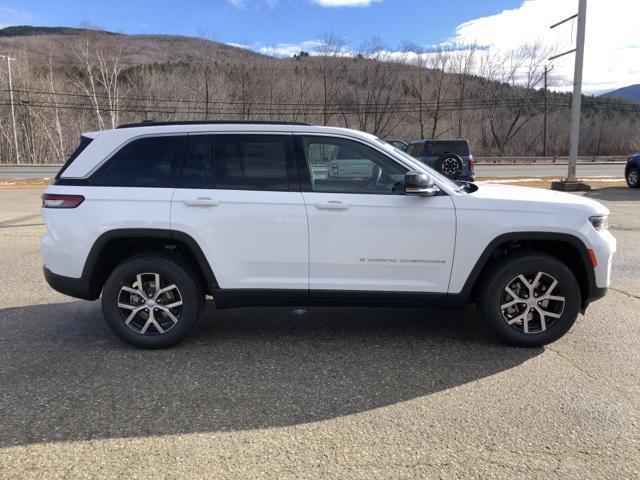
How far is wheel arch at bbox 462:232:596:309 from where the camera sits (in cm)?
412

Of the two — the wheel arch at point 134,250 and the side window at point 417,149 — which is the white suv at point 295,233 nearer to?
the wheel arch at point 134,250

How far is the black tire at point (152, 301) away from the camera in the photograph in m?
4.24

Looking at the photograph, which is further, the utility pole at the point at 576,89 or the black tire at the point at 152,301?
the utility pole at the point at 576,89

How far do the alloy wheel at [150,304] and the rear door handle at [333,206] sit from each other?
1389 mm

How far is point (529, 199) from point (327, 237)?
1.70 meters

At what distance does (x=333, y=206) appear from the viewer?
411cm

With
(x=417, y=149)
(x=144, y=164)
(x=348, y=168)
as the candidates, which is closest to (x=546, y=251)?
(x=348, y=168)

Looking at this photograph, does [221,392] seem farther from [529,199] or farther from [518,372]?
[529,199]

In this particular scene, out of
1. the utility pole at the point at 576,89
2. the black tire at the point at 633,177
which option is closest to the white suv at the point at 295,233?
the utility pole at the point at 576,89

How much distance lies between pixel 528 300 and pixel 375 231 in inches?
56.1

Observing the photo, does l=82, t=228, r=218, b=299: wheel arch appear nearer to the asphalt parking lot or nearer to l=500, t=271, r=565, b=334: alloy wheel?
the asphalt parking lot

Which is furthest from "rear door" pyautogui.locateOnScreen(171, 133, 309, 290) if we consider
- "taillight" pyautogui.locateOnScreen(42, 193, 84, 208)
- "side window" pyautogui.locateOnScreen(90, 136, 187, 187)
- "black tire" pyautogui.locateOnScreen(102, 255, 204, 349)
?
"taillight" pyautogui.locateOnScreen(42, 193, 84, 208)

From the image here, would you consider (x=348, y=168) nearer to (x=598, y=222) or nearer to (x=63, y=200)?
(x=598, y=222)

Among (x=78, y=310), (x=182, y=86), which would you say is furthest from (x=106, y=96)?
(x=78, y=310)
